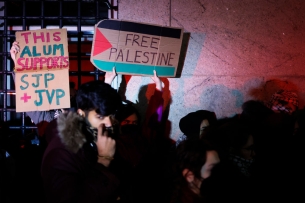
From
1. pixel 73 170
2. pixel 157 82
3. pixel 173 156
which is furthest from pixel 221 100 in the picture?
pixel 73 170

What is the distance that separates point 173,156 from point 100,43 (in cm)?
150

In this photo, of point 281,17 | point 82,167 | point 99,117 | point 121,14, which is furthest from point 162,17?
point 82,167

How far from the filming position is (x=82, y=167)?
2.11 m

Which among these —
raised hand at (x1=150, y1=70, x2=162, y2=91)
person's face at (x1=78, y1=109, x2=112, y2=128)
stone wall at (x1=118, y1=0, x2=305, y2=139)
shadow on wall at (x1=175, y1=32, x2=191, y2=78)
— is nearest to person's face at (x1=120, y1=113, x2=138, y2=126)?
raised hand at (x1=150, y1=70, x2=162, y2=91)

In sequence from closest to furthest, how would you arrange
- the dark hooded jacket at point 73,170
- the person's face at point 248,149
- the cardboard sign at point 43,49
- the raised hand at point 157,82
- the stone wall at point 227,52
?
the dark hooded jacket at point 73,170 < the person's face at point 248,149 < the cardboard sign at point 43,49 < the raised hand at point 157,82 < the stone wall at point 227,52

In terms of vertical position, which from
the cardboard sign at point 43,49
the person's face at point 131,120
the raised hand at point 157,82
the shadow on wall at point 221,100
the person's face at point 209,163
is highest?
the cardboard sign at point 43,49

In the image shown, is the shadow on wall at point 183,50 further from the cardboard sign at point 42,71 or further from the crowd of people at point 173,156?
the cardboard sign at point 42,71

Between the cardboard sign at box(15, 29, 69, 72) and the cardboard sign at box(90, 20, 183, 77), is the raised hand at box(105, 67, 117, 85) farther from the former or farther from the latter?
the cardboard sign at box(15, 29, 69, 72)

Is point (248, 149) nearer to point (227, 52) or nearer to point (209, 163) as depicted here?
point (209, 163)

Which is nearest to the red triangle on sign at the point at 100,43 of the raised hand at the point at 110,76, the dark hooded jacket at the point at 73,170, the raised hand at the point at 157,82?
the raised hand at the point at 110,76

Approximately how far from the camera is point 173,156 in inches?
106

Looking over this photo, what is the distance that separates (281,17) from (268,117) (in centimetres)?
159

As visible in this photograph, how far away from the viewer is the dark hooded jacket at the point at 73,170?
6.57 ft

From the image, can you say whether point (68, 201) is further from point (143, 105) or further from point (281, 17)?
point (281, 17)
